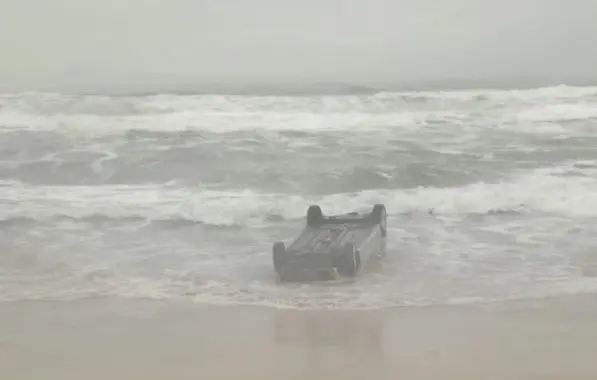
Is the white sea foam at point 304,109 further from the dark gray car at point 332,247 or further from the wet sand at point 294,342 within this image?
the wet sand at point 294,342

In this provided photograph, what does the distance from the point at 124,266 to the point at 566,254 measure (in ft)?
3.87

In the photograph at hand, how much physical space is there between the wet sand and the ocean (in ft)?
0.62

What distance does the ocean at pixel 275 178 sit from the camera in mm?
2035

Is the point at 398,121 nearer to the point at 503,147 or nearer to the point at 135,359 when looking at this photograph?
the point at 503,147

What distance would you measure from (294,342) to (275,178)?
553 millimetres

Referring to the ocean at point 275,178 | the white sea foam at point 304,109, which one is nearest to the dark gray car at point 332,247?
the ocean at point 275,178

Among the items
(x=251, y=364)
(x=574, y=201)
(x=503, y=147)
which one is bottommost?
(x=251, y=364)

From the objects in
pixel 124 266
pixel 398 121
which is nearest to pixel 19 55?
pixel 124 266

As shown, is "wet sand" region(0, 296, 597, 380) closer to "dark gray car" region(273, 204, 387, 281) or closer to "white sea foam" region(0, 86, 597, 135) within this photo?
"dark gray car" region(273, 204, 387, 281)

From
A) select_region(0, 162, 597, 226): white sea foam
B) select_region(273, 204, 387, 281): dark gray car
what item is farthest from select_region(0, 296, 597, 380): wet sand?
select_region(0, 162, 597, 226): white sea foam

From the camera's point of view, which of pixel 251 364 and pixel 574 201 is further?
pixel 574 201

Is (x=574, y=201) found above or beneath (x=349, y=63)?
beneath

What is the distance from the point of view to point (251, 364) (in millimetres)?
1618

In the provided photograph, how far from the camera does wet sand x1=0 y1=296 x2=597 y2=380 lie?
1.56 metres
